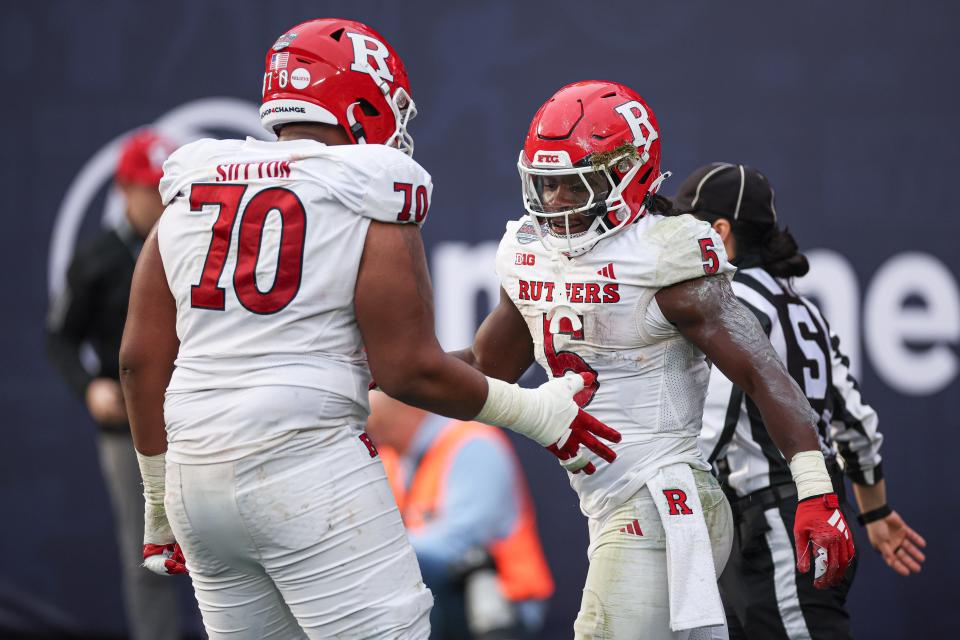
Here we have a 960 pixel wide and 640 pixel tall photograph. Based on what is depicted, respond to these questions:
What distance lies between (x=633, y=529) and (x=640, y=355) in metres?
0.38

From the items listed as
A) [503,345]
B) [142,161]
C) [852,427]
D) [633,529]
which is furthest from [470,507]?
[142,161]

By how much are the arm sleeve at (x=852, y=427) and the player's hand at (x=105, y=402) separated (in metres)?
2.57

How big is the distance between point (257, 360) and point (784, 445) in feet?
3.64

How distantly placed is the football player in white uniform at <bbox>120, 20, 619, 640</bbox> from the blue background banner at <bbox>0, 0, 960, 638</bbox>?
2.73m

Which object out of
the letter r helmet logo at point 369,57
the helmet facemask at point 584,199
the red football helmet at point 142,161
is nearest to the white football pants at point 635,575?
A: the helmet facemask at point 584,199

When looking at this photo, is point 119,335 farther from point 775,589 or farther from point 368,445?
point 775,589

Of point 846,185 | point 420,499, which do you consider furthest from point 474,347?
point 846,185

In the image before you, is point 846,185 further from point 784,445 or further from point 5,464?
point 5,464

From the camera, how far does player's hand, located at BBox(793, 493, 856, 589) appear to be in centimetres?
254

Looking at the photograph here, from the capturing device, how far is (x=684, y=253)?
2.70 m

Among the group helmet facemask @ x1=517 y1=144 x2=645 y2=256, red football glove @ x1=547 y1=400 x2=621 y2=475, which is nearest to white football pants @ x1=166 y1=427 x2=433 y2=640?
red football glove @ x1=547 y1=400 x2=621 y2=475

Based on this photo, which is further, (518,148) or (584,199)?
(518,148)

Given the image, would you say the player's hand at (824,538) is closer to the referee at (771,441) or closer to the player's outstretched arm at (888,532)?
the referee at (771,441)

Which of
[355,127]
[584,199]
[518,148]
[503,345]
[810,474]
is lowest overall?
[810,474]
